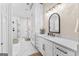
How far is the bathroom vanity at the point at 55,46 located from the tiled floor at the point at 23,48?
0.43 ft

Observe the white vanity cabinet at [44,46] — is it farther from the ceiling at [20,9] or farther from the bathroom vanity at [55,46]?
the ceiling at [20,9]

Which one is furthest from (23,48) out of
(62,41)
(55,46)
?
(62,41)

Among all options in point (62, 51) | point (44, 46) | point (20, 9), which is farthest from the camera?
point (44, 46)

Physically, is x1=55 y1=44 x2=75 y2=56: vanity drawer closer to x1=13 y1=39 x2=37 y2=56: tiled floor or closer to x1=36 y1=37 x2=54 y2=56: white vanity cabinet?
x1=36 y1=37 x2=54 y2=56: white vanity cabinet

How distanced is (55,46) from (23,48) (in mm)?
453

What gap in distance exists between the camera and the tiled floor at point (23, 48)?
1392 mm

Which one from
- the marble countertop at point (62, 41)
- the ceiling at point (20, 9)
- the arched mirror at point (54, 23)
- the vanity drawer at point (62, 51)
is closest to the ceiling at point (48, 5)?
the arched mirror at point (54, 23)

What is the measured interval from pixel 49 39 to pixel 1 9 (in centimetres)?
78

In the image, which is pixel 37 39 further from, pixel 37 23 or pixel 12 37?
pixel 12 37

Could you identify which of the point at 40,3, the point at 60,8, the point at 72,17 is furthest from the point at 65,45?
the point at 40,3

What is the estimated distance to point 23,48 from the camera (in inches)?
57.2

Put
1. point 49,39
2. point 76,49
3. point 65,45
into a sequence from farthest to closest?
point 49,39
point 65,45
point 76,49

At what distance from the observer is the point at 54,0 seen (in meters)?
1.37

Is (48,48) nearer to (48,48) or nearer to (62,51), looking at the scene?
(48,48)
